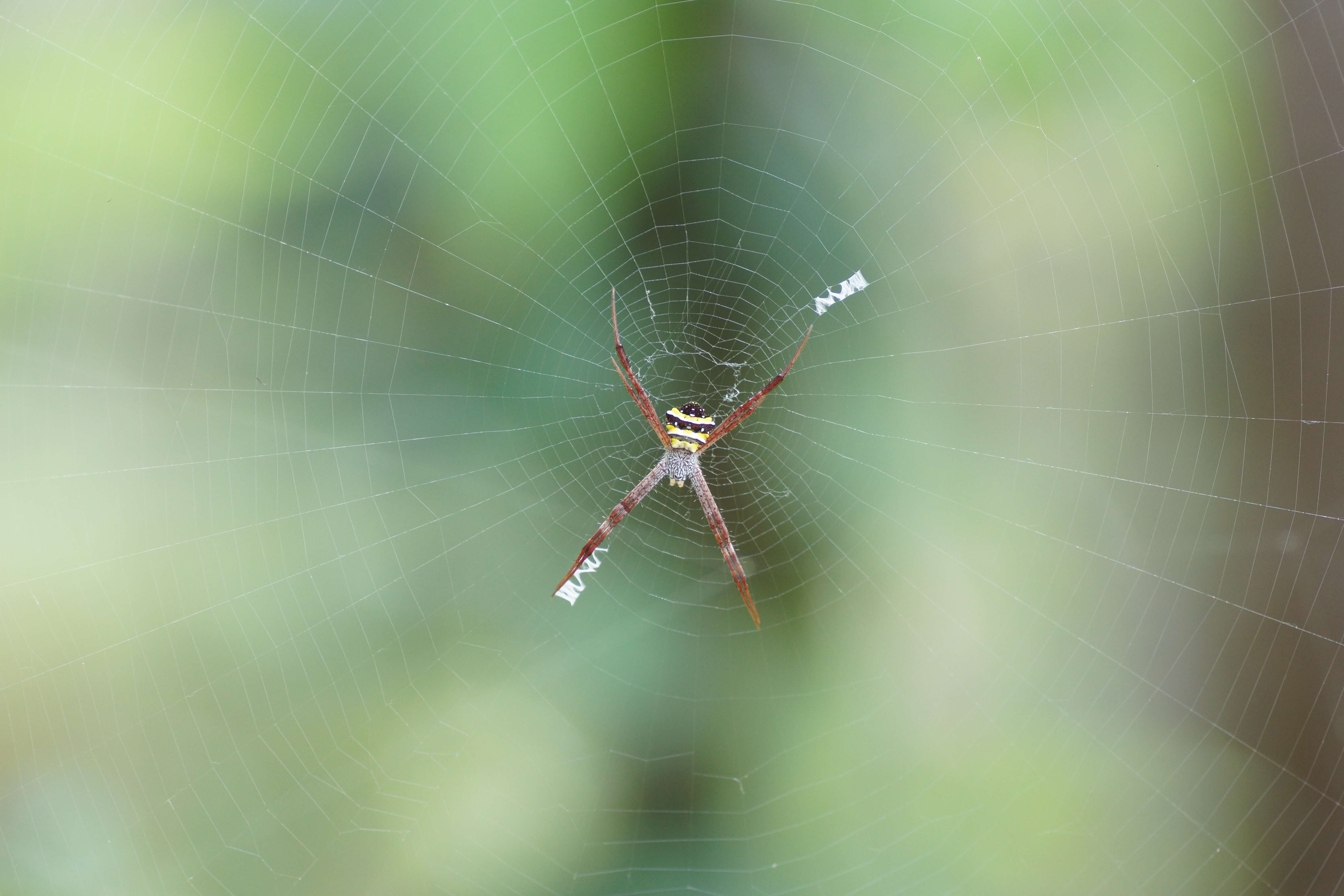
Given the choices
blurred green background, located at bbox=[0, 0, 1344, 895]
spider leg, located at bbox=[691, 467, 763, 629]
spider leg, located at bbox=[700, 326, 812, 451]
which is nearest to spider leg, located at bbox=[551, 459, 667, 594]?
spider leg, located at bbox=[691, 467, 763, 629]

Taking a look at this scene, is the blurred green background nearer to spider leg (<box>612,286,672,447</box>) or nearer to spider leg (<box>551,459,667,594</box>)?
spider leg (<box>612,286,672,447</box>)

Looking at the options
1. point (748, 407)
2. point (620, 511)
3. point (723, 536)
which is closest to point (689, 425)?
point (748, 407)

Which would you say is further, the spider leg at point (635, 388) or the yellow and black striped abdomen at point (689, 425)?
the yellow and black striped abdomen at point (689, 425)

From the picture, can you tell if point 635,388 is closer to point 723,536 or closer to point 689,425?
point 689,425

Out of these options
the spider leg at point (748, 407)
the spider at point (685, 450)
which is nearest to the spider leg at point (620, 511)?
the spider at point (685, 450)

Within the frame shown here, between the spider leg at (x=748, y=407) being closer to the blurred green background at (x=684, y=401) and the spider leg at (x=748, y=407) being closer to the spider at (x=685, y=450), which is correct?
the spider at (x=685, y=450)

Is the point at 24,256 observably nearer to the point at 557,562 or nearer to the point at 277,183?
the point at 277,183

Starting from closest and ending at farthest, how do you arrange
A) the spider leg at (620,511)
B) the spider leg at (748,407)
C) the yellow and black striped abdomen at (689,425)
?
the spider leg at (748,407)
the yellow and black striped abdomen at (689,425)
the spider leg at (620,511)

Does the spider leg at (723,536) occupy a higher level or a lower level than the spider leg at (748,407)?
lower
